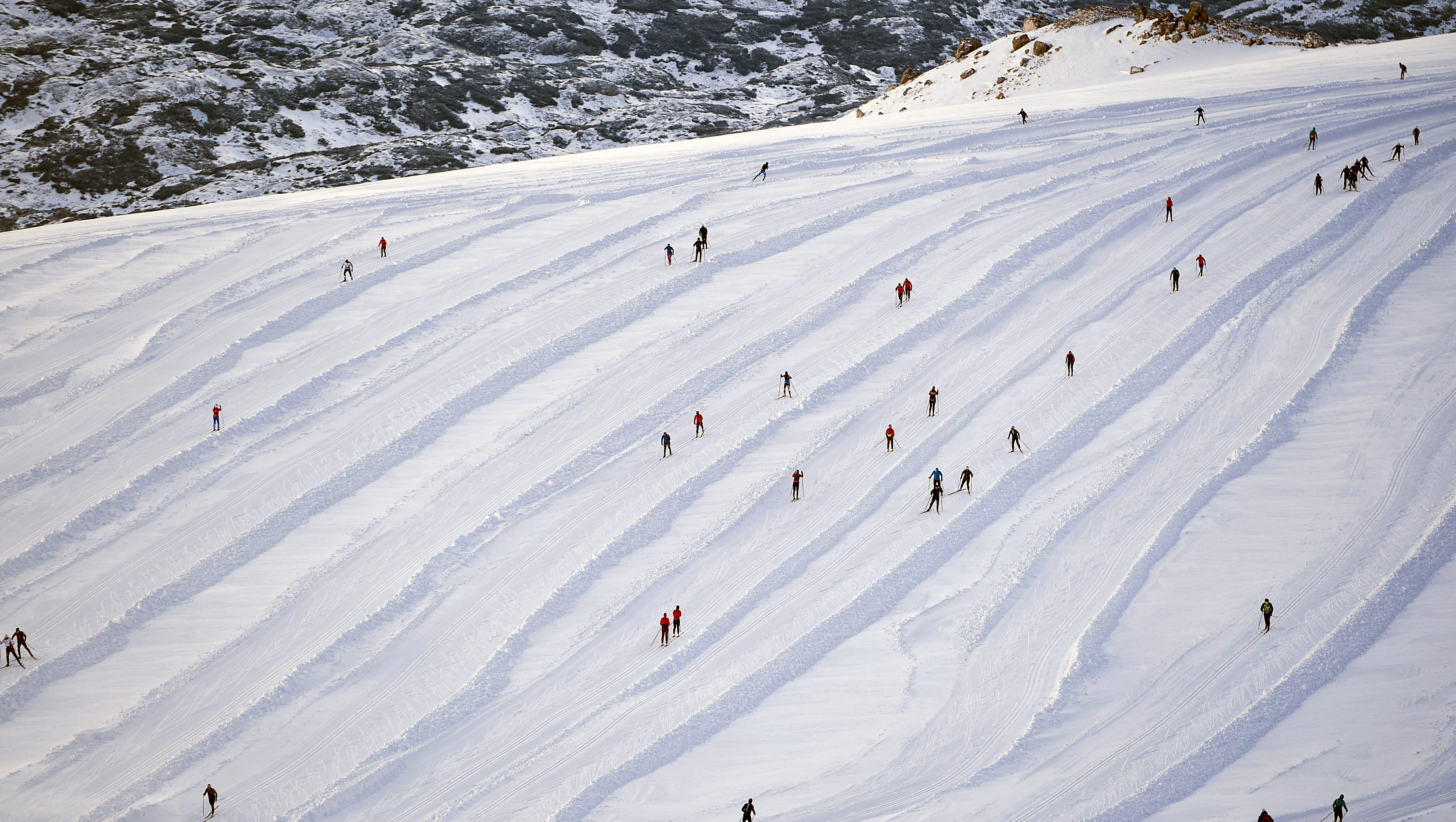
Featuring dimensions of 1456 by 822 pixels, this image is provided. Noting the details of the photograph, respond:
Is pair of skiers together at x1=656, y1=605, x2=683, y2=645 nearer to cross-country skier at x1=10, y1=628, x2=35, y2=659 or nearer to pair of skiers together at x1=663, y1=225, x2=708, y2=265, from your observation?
cross-country skier at x1=10, y1=628, x2=35, y2=659

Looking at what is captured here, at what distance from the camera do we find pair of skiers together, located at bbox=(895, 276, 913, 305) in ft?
109

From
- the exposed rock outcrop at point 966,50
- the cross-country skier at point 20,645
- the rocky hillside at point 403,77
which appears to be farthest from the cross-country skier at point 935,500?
the exposed rock outcrop at point 966,50

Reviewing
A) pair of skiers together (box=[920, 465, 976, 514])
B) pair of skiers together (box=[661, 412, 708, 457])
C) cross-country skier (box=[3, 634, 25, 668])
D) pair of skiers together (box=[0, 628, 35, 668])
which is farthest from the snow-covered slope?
cross-country skier (box=[3, 634, 25, 668])

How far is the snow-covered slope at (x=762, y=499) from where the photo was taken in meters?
20.4

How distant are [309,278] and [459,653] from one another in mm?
19259

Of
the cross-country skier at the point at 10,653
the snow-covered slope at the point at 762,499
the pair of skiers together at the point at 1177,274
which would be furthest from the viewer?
the pair of skiers together at the point at 1177,274

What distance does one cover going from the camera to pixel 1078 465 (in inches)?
1053

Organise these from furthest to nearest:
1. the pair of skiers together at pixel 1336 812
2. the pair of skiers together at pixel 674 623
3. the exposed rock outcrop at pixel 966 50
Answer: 1. the exposed rock outcrop at pixel 966 50
2. the pair of skiers together at pixel 674 623
3. the pair of skiers together at pixel 1336 812

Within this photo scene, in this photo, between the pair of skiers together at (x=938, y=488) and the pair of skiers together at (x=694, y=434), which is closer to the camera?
the pair of skiers together at (x=938, y=488)

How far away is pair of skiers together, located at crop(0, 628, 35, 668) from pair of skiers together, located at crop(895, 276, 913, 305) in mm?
23810

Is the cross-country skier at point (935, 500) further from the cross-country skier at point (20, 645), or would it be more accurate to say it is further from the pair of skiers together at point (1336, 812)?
the cross-country skier at point (20, 645)

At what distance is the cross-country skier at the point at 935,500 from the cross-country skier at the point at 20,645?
1969cm

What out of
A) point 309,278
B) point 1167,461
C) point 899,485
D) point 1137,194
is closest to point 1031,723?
point 899,485

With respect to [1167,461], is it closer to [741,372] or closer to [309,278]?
[741,372]
